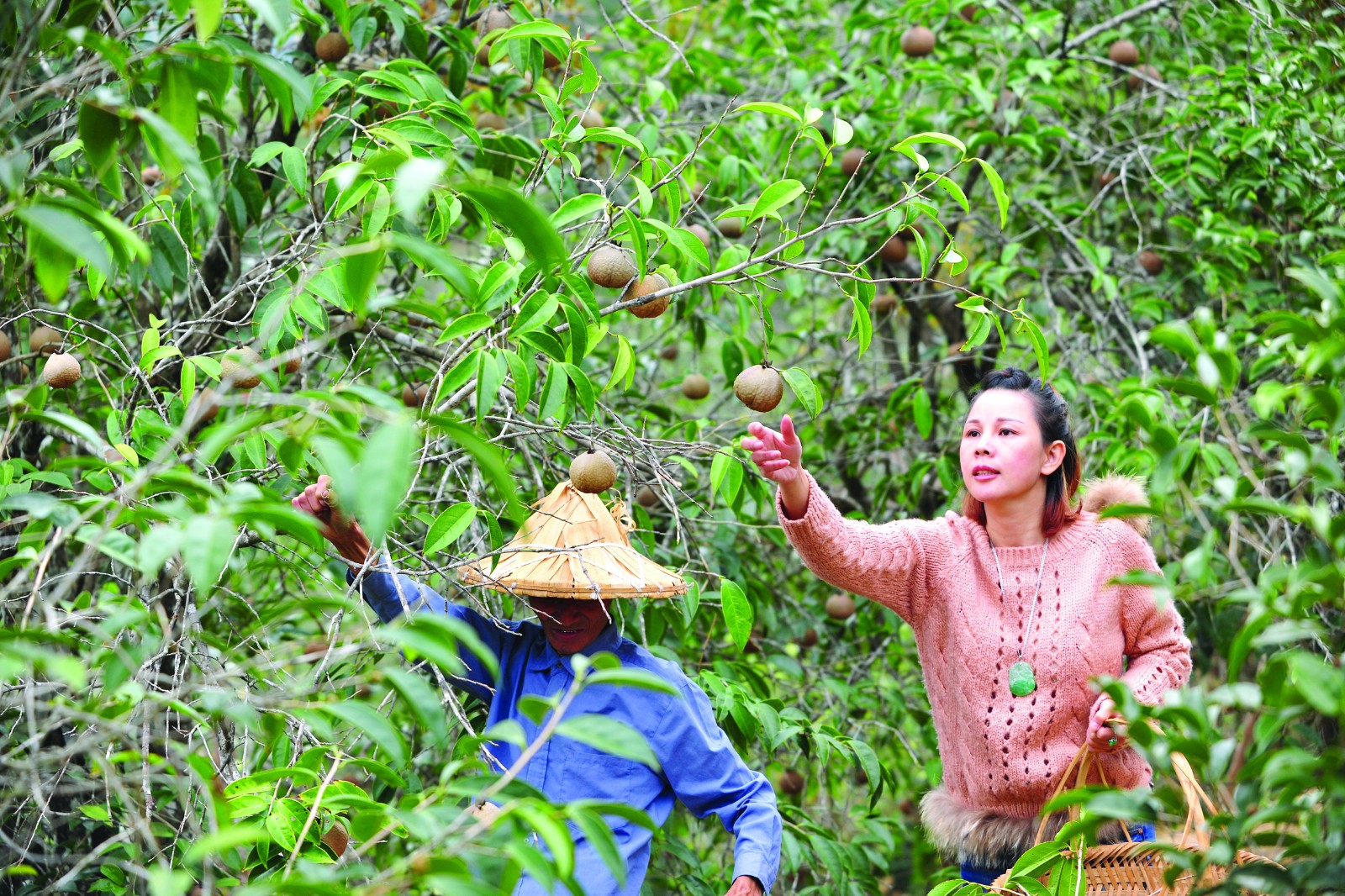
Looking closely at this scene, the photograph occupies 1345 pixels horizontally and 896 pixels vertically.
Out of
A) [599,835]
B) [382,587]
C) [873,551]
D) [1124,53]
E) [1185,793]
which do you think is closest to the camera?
[599,835]

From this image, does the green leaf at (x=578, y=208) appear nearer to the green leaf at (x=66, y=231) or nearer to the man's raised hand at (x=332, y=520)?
the man's raised hand at (x=332, y=520)

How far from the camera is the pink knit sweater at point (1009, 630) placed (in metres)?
2.03

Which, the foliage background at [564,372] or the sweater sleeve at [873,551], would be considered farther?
the sweater sleeve at [873,551]

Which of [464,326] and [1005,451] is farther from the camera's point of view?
[1005,451]

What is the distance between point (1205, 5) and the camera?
3.55 m

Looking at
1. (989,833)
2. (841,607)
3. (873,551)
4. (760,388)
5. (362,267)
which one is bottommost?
(841,607)

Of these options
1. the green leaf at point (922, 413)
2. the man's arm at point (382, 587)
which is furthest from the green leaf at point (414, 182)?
the green leaf at point (922, 413)

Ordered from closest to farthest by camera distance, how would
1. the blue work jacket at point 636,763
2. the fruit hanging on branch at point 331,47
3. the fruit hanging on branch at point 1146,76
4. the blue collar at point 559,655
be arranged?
1. the blue work jacket at point 636,763
2. the blue collar at point 559,655
3. the fruit hanging on branch at point 331,47
4. the fruit hanging on branch at point 1146,76

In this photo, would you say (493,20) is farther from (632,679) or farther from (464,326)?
(632,679)

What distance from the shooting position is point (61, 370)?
1.99 metres

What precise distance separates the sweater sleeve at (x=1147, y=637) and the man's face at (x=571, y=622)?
2.83 feet

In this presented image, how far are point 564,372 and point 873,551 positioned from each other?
25.7 inches

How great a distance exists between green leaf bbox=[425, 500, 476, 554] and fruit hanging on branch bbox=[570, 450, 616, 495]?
0.67 ft

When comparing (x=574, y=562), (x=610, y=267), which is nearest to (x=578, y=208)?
(x=610, y=267)
